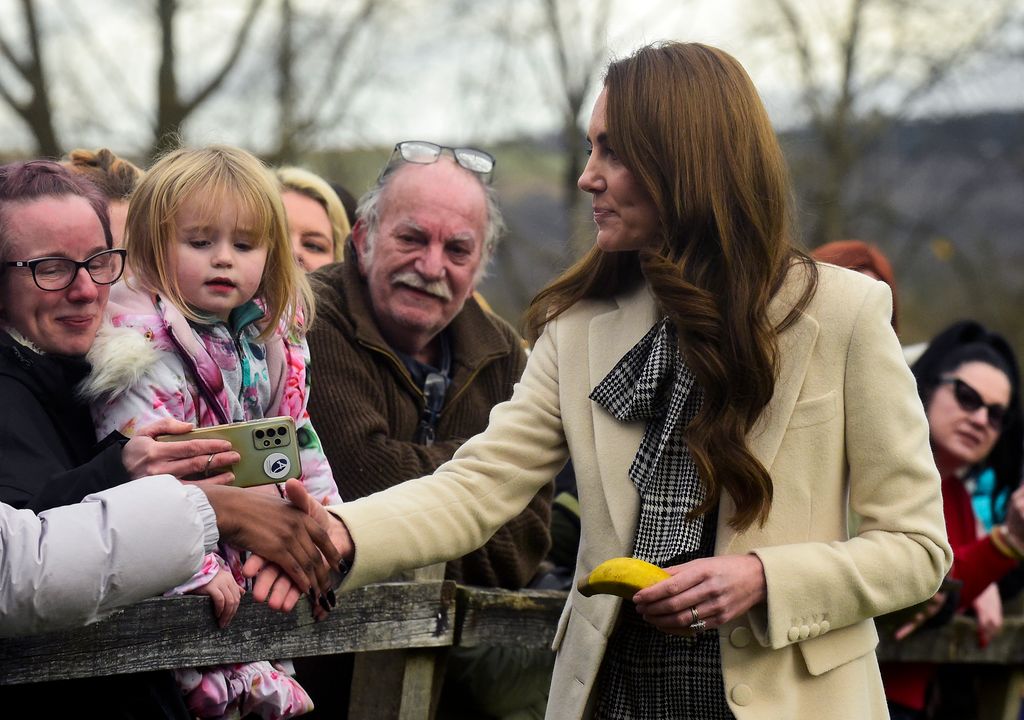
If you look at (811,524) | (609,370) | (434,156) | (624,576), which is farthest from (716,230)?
(434,156)

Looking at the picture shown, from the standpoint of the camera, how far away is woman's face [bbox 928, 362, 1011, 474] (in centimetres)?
517

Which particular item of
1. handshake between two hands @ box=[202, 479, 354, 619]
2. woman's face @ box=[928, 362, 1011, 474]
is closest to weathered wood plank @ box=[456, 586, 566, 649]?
handshake between two hands @ box=[202, 479, 354, 619]

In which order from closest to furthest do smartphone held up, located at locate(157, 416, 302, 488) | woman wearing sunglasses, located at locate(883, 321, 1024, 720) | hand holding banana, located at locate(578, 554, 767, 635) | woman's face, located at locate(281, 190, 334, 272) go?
hand holding banana, located at locate(578, 554, 767, 635)
smartphone held up, located at locate(157, 416, 302, 488)
woman wearing sunglasses, located at locate(883, 321, 1024, 720)
woman's face, located at locate(281, 190, 334, 272)

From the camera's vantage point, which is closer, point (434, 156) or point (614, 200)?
point (614, 200)

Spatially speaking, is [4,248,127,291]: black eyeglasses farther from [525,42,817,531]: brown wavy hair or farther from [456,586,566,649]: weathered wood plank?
[456,586,566,649]: weathered wood plank

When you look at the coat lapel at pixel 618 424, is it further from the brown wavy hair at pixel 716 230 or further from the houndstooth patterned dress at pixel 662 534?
the brown wavy hair at pixel 716 230

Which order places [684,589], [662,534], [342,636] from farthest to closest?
[342,636]
[662,534]
[684,589]

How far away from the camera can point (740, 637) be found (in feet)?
8.89

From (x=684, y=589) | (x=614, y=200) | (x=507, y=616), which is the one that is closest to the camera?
(x=684, y=589)

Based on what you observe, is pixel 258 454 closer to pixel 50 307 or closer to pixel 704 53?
pixel 50 307

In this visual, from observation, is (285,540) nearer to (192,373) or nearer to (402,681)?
(192,373)

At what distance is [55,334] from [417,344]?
162 cm

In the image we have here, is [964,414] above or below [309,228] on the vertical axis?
below

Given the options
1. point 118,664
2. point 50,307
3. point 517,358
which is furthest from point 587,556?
point 517,358
